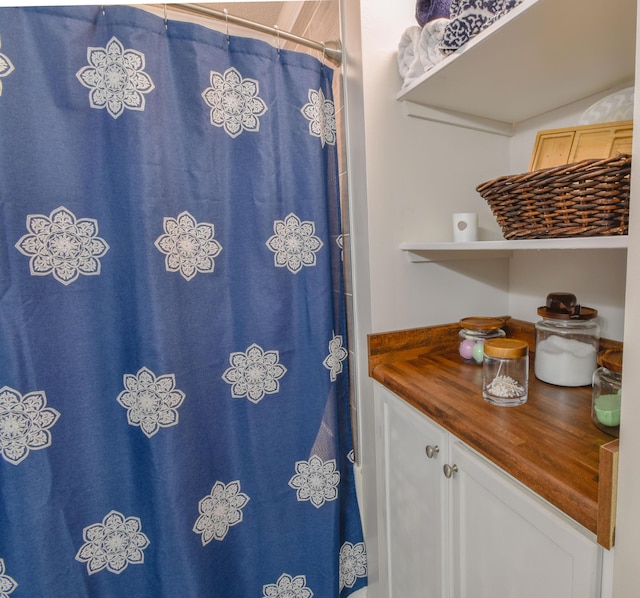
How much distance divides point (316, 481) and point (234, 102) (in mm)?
1167

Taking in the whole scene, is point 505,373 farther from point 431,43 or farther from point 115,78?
point 115,78

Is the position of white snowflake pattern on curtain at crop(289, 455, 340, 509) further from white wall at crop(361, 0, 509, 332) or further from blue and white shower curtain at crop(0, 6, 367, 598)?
white wall at crop(361, 0, 509, 332)

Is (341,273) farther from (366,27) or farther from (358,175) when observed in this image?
(366,27)

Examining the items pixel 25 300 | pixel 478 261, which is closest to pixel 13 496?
pixel 25 300

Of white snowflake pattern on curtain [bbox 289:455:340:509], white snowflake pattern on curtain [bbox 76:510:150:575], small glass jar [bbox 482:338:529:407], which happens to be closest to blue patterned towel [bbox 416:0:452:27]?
small glass jar [bbox 482:338:529:407]

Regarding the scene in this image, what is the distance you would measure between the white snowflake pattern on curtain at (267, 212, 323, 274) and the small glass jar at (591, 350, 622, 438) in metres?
0.74

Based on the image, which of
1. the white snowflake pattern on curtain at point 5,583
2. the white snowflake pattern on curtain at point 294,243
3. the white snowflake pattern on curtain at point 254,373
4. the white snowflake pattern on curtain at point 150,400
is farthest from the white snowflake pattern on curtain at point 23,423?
the white snowflake pattern on curtain at point 294,243

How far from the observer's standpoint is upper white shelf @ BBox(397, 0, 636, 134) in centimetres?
67

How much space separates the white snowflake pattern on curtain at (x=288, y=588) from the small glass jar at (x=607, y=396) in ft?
3.35

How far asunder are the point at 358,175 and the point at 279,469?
3.08ft

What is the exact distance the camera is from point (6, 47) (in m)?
0.78

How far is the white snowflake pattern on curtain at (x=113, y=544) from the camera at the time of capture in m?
0.93

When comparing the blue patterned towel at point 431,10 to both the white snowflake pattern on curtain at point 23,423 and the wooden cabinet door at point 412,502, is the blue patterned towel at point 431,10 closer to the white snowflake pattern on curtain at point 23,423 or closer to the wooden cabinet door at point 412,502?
the wooden cabinet door at point 412,502

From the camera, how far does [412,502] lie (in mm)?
958
